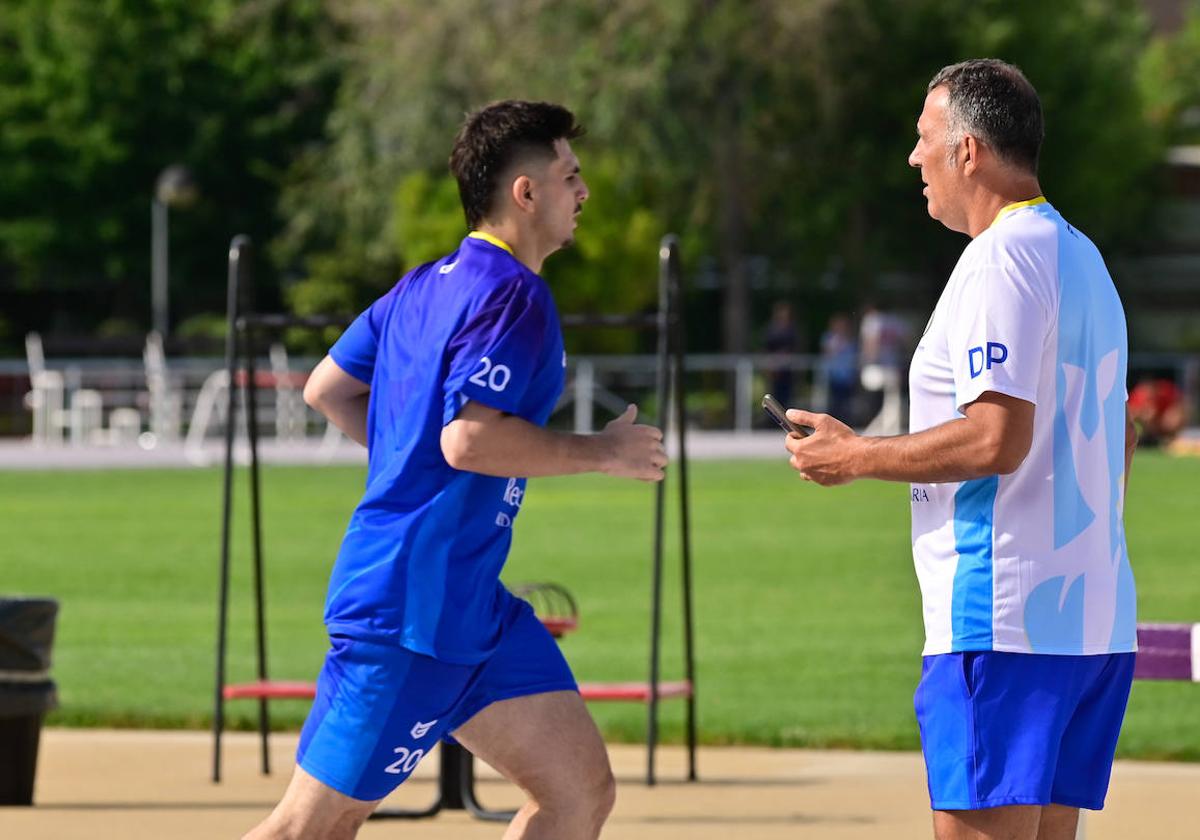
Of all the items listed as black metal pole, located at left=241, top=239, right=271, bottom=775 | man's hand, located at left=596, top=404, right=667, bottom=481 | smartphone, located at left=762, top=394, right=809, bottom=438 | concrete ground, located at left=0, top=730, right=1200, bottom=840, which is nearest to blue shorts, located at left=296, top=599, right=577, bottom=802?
man's hand, located at left=596, top=404, right=667, bottom=481

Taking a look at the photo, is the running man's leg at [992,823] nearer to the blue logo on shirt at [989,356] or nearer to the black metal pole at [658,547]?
the blue logo on shirt at [989,356]

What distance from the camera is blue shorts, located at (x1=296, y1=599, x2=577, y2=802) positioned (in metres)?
4.80

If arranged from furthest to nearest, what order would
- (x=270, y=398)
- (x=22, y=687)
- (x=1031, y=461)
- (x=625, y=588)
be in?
(x=270, y=398) < (x=625, y=588) < (x=22, y=687) < (x=1031, y=461)

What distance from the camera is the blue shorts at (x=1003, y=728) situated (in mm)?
4254

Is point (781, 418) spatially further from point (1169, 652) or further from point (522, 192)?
point (1169, 652)

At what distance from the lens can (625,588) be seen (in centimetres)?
1612

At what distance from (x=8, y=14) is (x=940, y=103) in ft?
180

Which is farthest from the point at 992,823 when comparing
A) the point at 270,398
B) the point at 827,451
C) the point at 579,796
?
the point at 270,398

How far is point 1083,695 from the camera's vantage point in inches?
173

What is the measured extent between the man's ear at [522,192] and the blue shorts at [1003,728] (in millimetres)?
1423

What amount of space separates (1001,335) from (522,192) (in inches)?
52.1

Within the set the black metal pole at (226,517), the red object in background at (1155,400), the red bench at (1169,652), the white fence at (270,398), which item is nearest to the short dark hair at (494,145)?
the red bench at (1169,652)

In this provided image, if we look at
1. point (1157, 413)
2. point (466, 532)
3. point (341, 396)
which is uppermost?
point (341, 396)

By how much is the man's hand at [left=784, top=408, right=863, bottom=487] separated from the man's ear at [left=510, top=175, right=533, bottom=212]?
2.98 ft
